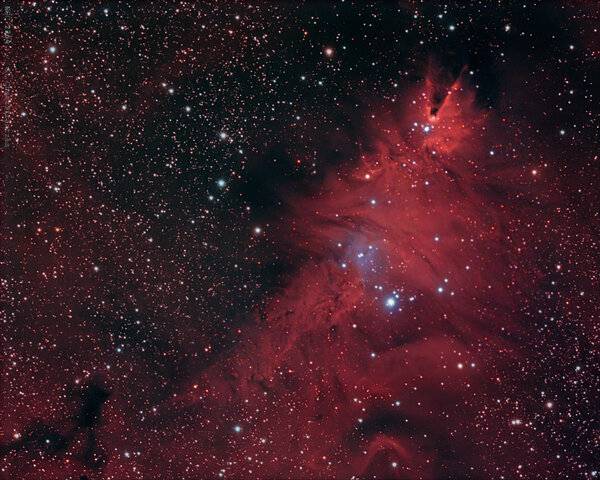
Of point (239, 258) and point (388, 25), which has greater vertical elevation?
point (388, 25)

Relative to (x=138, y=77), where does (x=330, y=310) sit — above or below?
below

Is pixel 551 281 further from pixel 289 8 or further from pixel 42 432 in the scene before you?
pixel 42 432

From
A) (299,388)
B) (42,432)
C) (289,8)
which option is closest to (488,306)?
(299,388)

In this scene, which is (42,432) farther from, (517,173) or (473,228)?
(517,173)

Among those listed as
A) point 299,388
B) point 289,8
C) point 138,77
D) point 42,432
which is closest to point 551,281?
point 299,388

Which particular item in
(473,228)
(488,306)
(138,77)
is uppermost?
(138,77)

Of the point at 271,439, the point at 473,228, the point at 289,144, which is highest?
the point at 289,144
